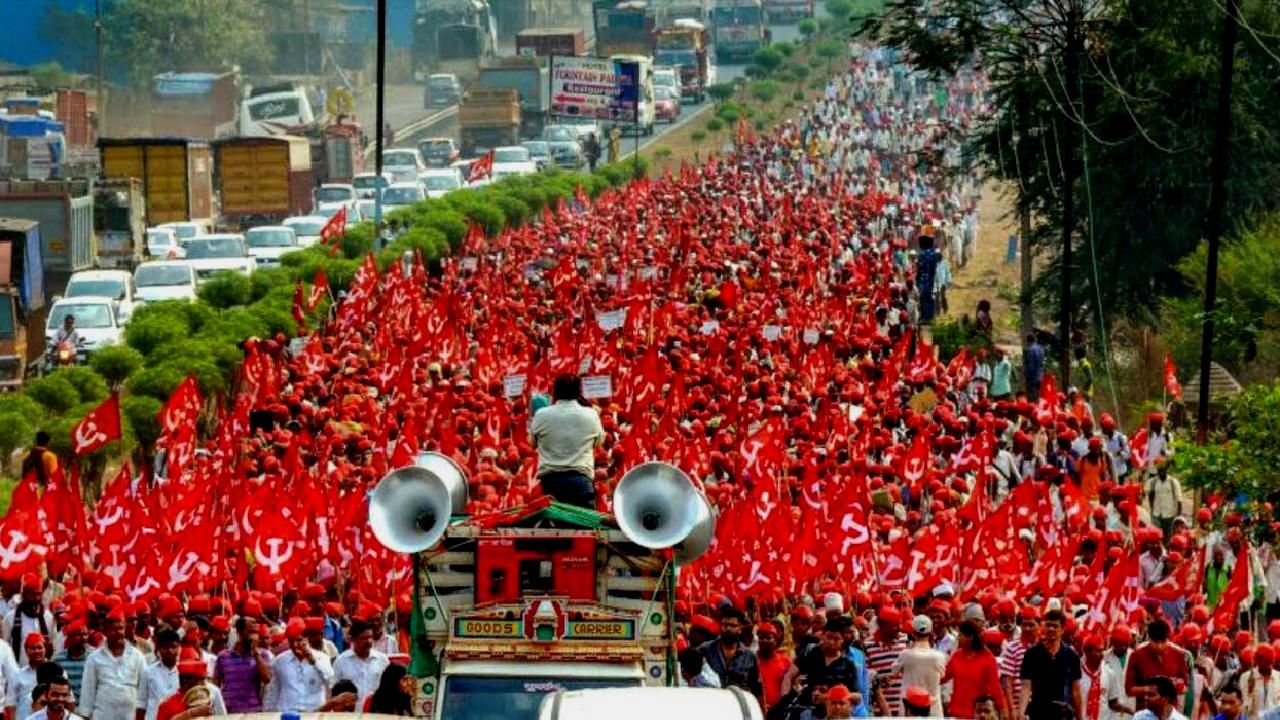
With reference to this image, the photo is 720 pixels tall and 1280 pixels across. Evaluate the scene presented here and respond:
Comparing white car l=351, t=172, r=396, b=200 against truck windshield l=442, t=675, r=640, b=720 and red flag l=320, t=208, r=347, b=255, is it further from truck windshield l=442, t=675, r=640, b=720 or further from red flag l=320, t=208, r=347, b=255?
truck windshield l=442, t=675, r=640, b=720

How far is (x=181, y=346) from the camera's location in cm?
3072

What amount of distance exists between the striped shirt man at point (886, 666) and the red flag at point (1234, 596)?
207 cm

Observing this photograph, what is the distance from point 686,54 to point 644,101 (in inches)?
733

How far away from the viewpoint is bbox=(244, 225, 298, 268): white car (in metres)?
47.3

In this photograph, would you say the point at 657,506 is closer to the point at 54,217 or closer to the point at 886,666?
the point at 886,666

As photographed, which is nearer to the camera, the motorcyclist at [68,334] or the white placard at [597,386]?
the white placard at [597,386]

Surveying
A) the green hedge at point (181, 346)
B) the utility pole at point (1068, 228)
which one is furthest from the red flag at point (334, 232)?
the utility pole at point (1068, 228)

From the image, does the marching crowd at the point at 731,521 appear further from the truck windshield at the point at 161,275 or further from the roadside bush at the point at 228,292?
the truck windshield at the point at 161,275

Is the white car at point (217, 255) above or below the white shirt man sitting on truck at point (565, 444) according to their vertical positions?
below

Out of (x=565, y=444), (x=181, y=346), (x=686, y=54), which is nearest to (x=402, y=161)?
(x=686, y=54)

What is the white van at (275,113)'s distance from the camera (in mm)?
72312

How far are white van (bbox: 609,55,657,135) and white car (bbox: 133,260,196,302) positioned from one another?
4009cm

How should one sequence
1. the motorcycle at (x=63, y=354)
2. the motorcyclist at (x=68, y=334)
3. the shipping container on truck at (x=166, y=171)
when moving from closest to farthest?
the motorcycle at (x=63, y=354) < the motorcyclist at (x=68, y=334) < the shipping container on truck at (x=166, y=171)

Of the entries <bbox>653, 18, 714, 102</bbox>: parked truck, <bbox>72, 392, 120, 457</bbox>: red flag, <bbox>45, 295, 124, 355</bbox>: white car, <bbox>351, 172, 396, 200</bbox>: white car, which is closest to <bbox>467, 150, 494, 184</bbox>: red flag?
<bbox>351, 172, 396, 200</bbox>: white car
